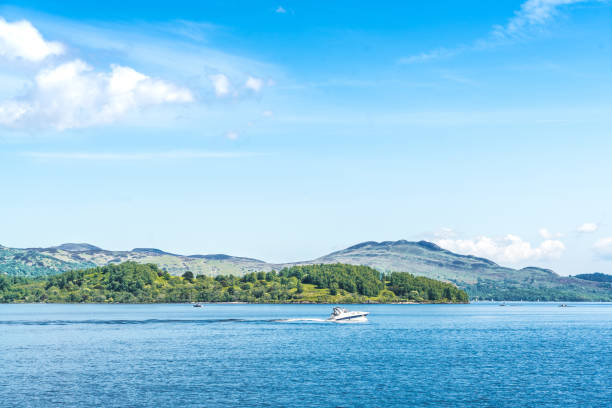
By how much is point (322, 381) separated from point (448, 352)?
50306 millimetres

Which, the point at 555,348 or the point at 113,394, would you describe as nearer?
the point at 113,394

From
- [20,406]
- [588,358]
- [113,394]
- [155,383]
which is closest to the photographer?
[20,406]

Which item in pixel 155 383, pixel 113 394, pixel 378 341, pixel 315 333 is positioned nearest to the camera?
pixel 113 394

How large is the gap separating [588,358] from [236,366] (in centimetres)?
7265

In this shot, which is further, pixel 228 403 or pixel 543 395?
→ pixel 543 395

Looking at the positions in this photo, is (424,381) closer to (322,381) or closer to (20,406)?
(322,381)

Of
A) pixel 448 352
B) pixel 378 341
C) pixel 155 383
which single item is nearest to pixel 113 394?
pixel 155 383

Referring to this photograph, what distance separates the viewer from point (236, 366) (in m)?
114

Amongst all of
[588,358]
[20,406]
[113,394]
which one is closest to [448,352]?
[588,358]

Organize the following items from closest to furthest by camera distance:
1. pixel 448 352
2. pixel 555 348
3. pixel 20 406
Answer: pixel 20 406 < pixel 448 352 < pixel 555 348

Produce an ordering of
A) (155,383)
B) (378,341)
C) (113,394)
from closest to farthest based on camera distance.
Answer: (113,394)
(155,383)
(378,341)

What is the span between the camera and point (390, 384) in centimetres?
9519

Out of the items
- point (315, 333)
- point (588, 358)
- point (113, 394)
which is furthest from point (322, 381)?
point (315, 333)

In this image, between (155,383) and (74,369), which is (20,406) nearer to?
(155,383)
